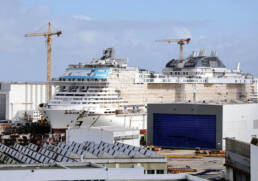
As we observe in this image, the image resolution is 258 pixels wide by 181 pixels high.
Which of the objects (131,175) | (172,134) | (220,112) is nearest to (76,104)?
(172,134)

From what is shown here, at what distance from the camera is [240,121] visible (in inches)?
2272

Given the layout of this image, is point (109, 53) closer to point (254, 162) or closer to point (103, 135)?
point (103, 135)

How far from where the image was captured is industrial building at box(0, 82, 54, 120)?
95.0m

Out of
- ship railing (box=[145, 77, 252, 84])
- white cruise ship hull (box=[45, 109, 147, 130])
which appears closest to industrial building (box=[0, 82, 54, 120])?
white cruise ship hull (box=[45, 109, 147, 130])

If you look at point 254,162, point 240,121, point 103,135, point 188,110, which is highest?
point 188,110

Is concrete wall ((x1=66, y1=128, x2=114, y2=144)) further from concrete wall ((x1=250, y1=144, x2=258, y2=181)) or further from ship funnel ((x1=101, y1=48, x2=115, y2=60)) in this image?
ship funnel ((x1=101, y1=48, x2=115, y2=60))

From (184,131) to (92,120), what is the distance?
13.8 m

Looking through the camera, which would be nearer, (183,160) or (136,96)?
(183,160)

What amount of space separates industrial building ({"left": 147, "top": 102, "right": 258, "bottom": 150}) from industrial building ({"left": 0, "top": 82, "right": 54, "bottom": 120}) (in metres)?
37.5

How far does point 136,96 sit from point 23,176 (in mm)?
55023

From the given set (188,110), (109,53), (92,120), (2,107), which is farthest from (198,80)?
(2,107)

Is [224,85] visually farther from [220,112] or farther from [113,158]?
[113,158]

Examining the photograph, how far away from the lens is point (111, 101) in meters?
70.9

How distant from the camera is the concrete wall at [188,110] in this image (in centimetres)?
5553
